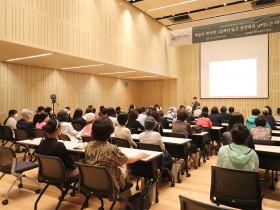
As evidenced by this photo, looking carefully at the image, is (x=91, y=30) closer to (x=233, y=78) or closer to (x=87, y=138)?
(x=87, y=138)

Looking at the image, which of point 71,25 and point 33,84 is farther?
point 33,84

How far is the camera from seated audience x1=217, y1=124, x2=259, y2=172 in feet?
9.34

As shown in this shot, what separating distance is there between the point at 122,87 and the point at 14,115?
7.82 m

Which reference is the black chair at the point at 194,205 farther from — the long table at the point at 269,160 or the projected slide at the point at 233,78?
the projected slide at the point at 233,78

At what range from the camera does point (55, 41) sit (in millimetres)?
7074

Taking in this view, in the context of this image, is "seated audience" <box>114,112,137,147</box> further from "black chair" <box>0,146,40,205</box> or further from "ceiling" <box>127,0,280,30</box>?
"ceiling" <box>127,0,280,30</box>

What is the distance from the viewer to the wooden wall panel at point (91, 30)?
6.24 metres

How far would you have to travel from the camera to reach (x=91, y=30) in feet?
27.9

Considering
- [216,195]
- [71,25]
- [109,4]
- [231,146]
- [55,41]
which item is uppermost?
[109,4]

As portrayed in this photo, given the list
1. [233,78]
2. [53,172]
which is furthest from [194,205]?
[233,78]

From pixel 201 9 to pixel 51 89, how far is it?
8.01 metres

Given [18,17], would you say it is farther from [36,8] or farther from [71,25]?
[71,25]

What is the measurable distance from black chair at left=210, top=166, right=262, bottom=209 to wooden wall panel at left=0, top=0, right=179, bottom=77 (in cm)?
569

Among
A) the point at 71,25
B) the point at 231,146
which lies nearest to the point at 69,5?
the point at 71,25
